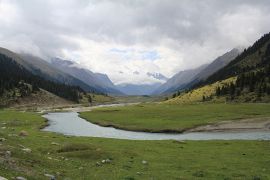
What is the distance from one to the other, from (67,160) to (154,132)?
6087 cm

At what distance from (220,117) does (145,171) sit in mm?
87386

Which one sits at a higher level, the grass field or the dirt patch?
the dirt patch

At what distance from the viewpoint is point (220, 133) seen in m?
93.8

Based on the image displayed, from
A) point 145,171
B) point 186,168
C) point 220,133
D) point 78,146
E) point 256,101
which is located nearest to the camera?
point 145,171

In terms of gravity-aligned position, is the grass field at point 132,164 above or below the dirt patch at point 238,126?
below

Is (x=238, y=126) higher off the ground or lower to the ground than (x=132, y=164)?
higher

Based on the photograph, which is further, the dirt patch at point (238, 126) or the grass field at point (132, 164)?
the dirt patch at point (238, 126)

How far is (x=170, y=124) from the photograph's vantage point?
105938 mm

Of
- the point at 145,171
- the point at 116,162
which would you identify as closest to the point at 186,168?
the point at 145,171

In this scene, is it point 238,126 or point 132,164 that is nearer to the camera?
point 132,164

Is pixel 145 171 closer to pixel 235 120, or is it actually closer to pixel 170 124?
pixel 170 124

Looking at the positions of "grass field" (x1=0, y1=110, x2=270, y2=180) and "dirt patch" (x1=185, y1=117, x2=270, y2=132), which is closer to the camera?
"grass field" (x1=0, y1=110, x2=270, y2=180)

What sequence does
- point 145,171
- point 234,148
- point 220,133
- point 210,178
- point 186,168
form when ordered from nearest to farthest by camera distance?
point 210,178 < point 145,171 < point 186,168 < point 234,148 < point 220,133

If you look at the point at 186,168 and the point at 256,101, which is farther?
the point at 256,101
